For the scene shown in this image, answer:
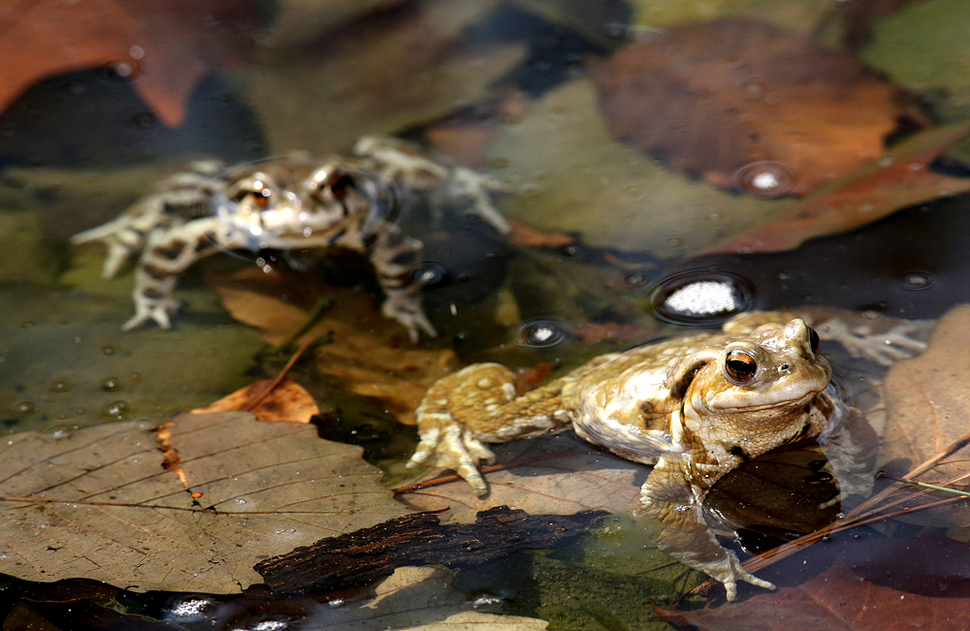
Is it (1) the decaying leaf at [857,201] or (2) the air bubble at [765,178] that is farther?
(2) the air bubble at [765,178]

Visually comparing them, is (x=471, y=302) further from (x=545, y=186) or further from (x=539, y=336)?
(x=545, y=186)

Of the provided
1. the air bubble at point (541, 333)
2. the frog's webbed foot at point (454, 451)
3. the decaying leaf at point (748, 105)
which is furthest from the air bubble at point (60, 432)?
the decaying leaf at point (748, 105)

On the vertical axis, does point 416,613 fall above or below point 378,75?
below

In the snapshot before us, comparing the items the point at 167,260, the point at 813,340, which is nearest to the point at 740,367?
the point at 813,340

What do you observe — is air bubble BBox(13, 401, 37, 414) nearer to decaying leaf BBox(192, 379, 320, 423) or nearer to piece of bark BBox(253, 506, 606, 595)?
decaying leaf BBox(192, 379, 320, 423)

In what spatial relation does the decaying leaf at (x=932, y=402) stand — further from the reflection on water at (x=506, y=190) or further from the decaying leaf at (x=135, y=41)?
the decaying leaf at (x=135, y=41)

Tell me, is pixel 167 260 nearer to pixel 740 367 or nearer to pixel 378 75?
pixel 378 75

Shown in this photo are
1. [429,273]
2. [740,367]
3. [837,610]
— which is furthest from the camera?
[429,273]
